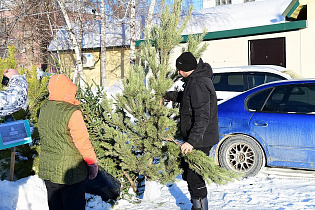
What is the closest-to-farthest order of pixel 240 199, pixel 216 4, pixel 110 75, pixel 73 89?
pixel 73 89 → pixel 240 199 → pixel 110 75 → pixel 216 4

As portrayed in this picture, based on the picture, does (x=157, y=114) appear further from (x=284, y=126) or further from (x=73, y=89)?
(x=284, y=126)

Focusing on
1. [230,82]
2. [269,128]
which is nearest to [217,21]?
[230,82]

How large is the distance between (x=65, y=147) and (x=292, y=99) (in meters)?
3.80

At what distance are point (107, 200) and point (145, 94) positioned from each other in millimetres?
1621

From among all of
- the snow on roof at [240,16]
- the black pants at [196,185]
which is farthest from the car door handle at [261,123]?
the snow on roof at [240,16]

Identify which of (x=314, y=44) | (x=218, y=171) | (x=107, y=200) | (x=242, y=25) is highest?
(x=242, y=25)

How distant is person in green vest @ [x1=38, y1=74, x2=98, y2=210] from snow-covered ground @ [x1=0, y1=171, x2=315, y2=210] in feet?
4.56

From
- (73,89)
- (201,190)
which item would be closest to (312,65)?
(201,190)

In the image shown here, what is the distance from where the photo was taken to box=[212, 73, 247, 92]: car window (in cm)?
865

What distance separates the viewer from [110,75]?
68.9 feet

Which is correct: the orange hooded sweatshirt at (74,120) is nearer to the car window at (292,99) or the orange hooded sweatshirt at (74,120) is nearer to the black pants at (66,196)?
the black pants at (66,196)

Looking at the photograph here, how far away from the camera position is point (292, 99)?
5.49 m

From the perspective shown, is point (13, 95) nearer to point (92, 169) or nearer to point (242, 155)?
point (92, 169)

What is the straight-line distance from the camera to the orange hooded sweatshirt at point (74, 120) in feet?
9.93
